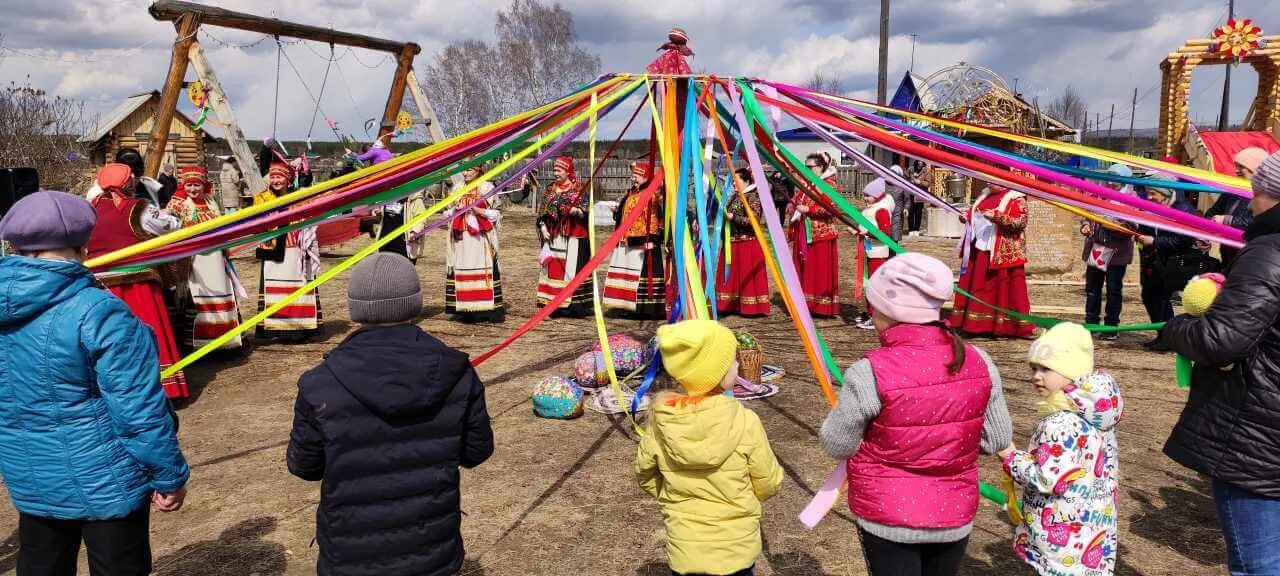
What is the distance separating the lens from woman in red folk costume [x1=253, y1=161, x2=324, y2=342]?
22.6ft

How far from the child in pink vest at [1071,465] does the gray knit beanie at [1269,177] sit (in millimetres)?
655

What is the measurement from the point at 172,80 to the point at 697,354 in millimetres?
6838

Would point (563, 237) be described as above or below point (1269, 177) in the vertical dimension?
below

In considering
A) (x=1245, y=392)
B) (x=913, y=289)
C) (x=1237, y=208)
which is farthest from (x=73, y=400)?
(x=1237, y=208)

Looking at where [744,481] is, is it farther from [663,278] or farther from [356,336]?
→ [663,278]

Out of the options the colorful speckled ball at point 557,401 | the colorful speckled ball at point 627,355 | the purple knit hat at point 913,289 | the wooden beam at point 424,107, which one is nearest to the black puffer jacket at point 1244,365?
the purple knit hat at point 913,289

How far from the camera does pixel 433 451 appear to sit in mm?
2080

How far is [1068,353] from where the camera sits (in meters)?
2.37

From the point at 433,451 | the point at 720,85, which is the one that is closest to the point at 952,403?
the point at 433,451

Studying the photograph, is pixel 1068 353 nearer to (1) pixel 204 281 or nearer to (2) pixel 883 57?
(1) pixel 204 281

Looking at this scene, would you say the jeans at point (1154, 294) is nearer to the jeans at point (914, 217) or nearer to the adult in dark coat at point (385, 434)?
the adult in dark coat at point (385, 434)

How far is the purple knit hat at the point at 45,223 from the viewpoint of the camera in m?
2.26

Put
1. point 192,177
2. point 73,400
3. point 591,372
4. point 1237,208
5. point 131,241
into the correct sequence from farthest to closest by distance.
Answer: point 192,177 < point 591,372 < point 131,241 < point 1237,208 < point 73,400

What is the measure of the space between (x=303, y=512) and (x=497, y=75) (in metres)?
32.3
